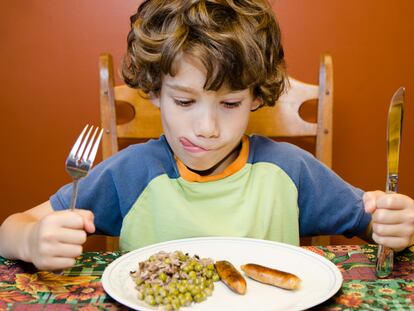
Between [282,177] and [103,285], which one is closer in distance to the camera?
[103,285]

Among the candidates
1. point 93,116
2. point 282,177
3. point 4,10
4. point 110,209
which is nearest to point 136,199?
point 110,209

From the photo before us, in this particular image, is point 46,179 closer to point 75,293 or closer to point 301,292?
point 75,293

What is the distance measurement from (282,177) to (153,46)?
0.45 metres

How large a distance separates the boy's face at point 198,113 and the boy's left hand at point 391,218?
0.33 m

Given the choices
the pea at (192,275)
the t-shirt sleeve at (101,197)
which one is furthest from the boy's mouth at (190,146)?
the pea at (192,275)

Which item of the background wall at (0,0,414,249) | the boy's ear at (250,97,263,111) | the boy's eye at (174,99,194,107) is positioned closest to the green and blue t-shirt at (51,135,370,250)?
the boy's ear at (250,97,263,111)

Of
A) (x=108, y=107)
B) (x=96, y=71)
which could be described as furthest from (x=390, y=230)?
(x=96, y=71)

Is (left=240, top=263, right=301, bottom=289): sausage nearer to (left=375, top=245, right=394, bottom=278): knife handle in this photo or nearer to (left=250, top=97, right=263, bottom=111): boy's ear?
(left=375, top=245, right=394, bottom=278): knife handle

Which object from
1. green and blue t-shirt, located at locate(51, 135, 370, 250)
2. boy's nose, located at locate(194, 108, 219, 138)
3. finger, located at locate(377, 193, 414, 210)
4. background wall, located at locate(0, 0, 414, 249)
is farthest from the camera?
background wall, located at locate(0, 0, 414, 249)

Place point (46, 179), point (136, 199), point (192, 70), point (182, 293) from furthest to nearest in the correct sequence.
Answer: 1. point (46, 179)
2. point (136, 199)
3. point (192, 70)
4. point (182, 293)

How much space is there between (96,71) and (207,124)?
1005mm

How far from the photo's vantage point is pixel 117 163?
1.28 meters

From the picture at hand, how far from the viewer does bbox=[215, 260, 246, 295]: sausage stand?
826mm

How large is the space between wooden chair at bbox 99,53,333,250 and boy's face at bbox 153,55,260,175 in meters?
0.47
